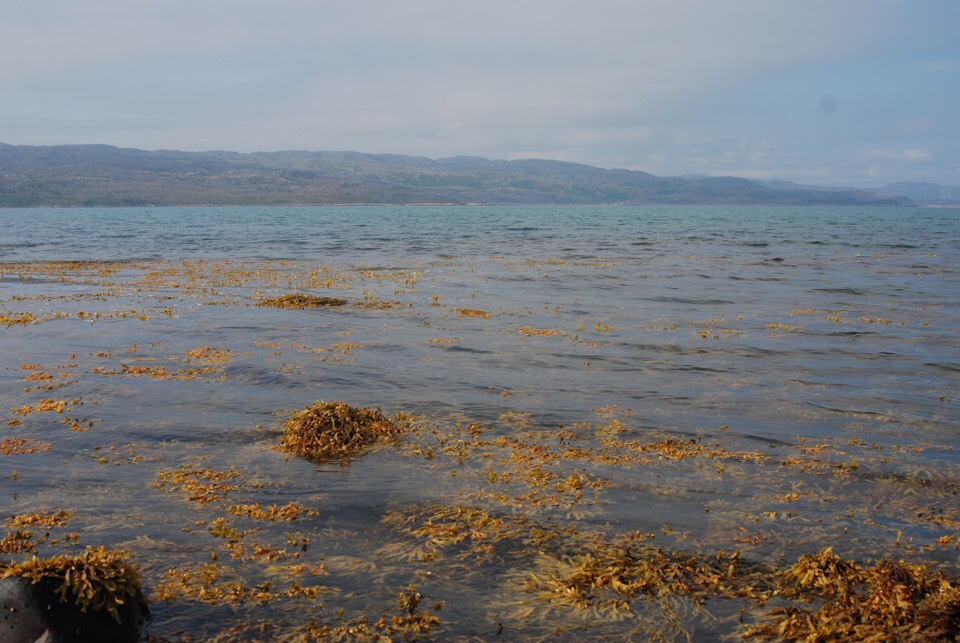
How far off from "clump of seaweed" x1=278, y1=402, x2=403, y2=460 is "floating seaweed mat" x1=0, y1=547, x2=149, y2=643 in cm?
468

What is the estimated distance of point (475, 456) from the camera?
10.7 metres

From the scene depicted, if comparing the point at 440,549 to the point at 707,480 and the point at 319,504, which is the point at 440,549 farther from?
the point at 707,480

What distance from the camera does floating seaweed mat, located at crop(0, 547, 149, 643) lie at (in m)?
5.53

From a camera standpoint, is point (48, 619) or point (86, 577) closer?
point (48, 619)

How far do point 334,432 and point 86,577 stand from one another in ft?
17.6

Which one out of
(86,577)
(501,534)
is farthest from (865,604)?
(86,577)

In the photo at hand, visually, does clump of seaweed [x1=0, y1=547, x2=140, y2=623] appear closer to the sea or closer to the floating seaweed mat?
the floating seaweed mat

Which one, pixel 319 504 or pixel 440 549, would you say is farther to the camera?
pixel 319 504

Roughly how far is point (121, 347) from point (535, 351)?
10.7 meters

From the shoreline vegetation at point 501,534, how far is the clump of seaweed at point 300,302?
1136cm

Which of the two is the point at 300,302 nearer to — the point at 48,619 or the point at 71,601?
the point at 71,601

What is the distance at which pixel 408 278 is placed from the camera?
35.4 meters

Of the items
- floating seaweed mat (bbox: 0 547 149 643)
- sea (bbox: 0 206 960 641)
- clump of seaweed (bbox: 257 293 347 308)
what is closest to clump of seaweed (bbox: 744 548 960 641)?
sea (bbox: 0 206 960 641)

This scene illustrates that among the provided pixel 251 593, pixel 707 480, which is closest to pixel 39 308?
pixel 251 593
